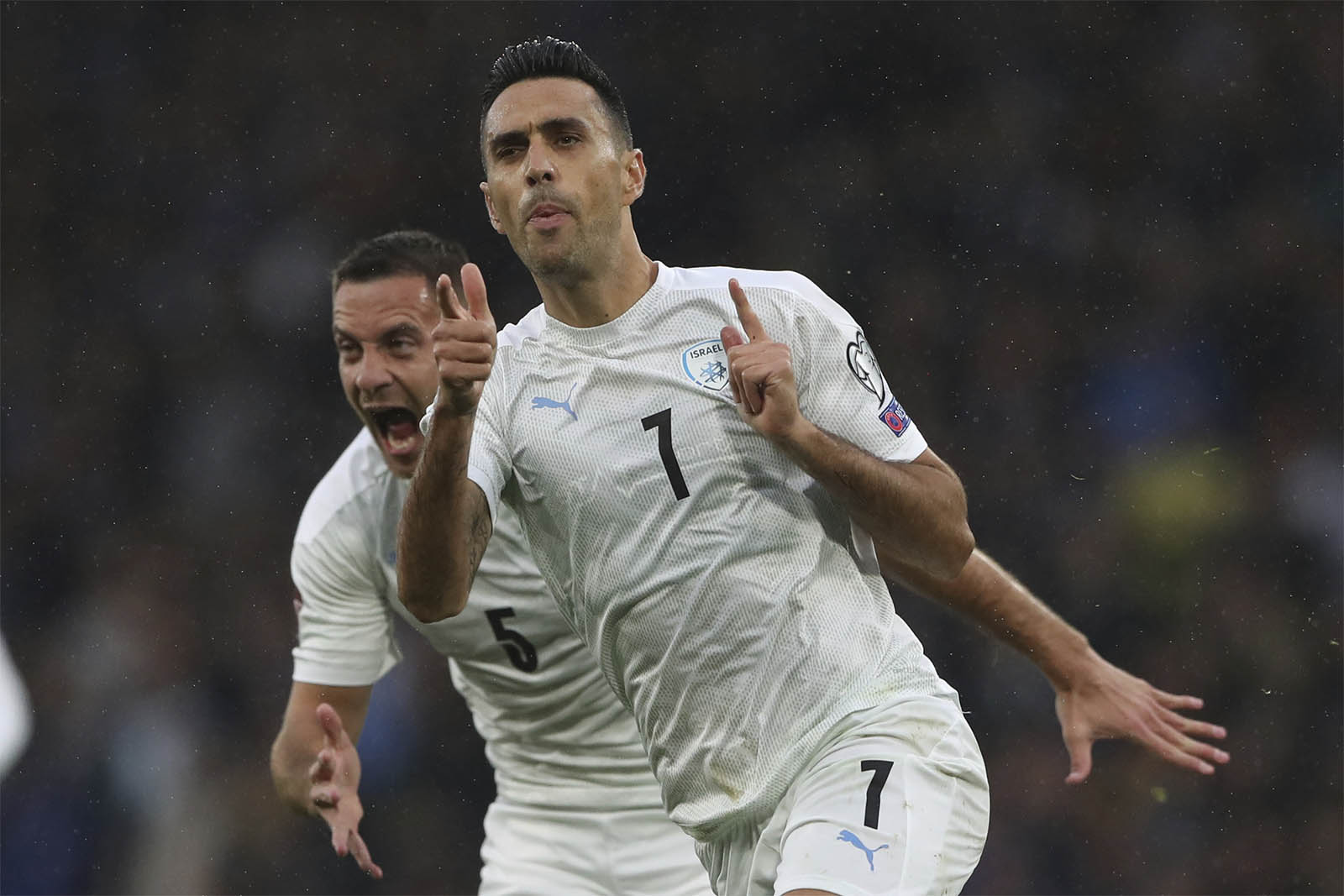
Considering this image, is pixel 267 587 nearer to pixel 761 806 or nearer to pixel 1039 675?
pixel 1039 675

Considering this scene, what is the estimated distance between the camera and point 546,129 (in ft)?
11.5

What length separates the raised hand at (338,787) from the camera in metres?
4.01

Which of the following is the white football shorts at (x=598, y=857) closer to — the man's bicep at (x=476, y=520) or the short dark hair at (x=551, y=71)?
the man's bicep at (x=476, y=520)

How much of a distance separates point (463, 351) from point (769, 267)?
6.34m

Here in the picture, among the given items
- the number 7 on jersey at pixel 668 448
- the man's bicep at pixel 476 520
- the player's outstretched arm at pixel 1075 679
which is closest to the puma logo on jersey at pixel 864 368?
the number 7 on jersey at pixel 668 448

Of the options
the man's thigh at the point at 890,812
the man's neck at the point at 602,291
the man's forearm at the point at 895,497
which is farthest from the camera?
the man's neck at the point at 602,291

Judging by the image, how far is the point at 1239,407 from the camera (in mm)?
8656

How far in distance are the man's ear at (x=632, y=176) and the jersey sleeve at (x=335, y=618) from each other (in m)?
1.65

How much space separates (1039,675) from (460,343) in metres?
5.88

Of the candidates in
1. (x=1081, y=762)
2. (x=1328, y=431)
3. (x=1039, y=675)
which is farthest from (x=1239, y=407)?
(x=1081, y=762)

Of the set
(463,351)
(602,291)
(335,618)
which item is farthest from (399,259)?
(463,351)

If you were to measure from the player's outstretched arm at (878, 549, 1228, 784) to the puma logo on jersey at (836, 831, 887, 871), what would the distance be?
39.7 inches

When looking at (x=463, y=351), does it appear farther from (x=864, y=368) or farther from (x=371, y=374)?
(x=371, y=374)

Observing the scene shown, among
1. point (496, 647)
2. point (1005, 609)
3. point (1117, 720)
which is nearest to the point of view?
point (1005, 609)
